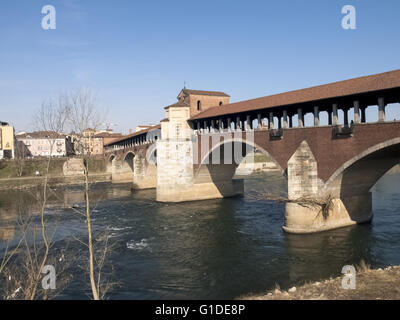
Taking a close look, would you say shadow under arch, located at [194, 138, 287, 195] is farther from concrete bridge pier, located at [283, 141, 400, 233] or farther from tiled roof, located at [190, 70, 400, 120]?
concrete bridge pier, located at [283, 141, 400, 233]

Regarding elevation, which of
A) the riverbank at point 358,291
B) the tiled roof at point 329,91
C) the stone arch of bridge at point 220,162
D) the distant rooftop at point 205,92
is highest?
the distant rooftop at point 205,92

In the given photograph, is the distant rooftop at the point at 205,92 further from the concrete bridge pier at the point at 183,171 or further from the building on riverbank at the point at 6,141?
the building on riverbank at the point at 6,141

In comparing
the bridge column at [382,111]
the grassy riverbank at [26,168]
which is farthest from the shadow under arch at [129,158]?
the bridge column at [382,111]

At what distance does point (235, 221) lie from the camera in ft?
91.2

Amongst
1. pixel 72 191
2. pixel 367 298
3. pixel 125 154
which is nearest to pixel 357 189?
pixel 367 298

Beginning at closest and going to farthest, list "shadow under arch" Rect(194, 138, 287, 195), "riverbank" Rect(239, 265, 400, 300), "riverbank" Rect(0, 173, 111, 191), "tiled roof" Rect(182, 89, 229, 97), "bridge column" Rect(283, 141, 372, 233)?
"riverbank" Rect(239, 265, 400, 300), "bridge column" Rect(283, 141, 372, 233), "shadow under arch" Rect(194, 138, 287, 195), "tiled roof" Rect(182, 89, 229, 97), "riverbank" Rect(0, 173, 111, 191)

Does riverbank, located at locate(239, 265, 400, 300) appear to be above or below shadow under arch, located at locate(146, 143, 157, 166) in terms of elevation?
below

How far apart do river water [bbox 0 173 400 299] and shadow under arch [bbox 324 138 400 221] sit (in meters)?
1.99

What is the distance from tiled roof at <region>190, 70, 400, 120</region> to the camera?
18.8 m

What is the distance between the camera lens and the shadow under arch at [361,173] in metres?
19.4

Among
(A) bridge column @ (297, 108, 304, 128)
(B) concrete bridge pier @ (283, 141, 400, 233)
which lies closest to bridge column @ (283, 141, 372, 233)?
(B) concrete bridge pier @ (283, 141, 400, 233)

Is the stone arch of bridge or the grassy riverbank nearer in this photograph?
the stone arch of bridge

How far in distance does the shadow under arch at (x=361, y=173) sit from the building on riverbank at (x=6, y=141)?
78.7 meters
